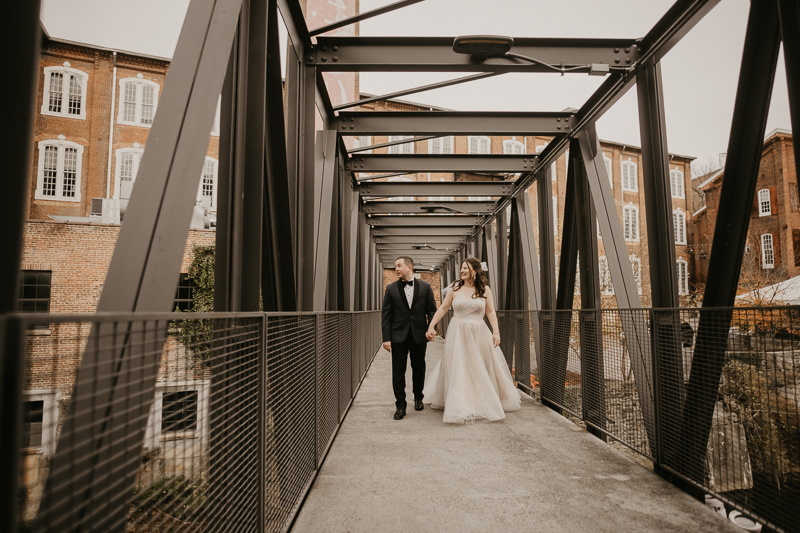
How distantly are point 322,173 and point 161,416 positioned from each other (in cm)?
490

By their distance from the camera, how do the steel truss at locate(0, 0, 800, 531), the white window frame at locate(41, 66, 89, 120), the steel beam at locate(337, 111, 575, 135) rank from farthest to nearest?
1. the white window frame at locate(41, 66, 89, 120)
2. the steel beam at locate(337, 111, 575, 135)
3. the steel truss at locate(0, 0, 800, 531)

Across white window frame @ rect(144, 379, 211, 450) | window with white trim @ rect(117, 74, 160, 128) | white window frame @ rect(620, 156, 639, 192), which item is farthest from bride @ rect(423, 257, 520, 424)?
white window frame @ rect(620, 156, 639, 192)

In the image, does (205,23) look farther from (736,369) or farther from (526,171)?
(526,171)

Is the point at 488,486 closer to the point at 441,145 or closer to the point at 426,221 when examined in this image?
the point at 426,221

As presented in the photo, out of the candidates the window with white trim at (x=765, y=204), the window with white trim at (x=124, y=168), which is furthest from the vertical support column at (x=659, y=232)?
the window with white trim at (x=124, y=168)

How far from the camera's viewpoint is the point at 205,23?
222cm

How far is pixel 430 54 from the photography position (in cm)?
495

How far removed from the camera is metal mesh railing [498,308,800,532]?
2514 millimetres

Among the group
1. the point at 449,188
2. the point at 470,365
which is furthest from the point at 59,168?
the point at 470,365

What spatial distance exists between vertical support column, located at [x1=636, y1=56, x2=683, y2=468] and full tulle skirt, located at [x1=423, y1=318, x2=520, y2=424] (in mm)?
2103

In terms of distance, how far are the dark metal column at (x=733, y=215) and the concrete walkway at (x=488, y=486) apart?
510 mm

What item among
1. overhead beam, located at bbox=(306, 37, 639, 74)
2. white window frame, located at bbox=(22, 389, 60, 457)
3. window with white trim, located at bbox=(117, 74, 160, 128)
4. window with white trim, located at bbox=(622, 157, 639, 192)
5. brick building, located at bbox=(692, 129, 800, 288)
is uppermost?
window with white trim, located at bbox=(117, 74, 160, 128)

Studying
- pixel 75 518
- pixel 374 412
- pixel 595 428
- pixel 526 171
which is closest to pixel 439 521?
pixel 75 518

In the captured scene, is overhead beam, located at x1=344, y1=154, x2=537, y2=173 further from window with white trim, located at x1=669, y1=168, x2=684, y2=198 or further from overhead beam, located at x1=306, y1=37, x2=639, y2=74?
window with white trim, located at x1=669, y1=168, x2=684, y2=198
